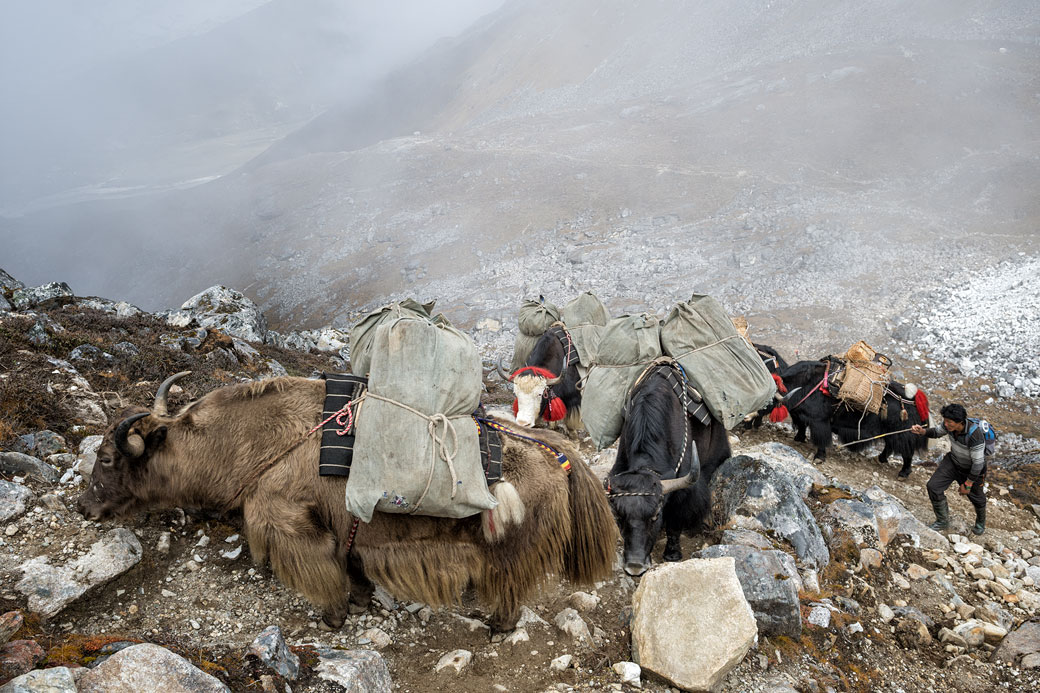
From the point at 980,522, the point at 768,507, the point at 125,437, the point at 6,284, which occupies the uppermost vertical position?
the point at 6,284

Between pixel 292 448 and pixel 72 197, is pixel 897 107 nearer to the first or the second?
pixel 292 448

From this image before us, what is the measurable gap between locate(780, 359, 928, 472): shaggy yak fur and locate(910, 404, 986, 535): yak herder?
141 centimetres

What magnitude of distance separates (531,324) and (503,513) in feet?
14.8

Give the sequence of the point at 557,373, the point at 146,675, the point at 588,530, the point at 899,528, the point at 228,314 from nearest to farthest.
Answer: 1. the point at 146,675
2. the point at 588,530
3. the point at 899,528
4. the point at 557,373
5. the point at 228,314

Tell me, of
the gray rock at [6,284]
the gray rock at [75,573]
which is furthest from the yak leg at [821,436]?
the gray rock at [6,284]

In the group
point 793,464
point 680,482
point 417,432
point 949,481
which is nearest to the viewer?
point 417,432

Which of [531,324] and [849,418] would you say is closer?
[849,418]

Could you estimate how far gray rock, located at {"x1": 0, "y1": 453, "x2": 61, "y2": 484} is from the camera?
3404 mm

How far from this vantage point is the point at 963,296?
11914 mm

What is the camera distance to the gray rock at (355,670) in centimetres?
260

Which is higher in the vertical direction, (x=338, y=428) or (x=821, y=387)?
(x=338, y=428)

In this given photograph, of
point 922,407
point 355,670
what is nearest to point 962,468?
point 922,407

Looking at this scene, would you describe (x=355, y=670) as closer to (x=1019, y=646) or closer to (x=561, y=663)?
(x=561, y=663)

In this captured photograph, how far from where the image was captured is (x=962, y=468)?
5.02m
